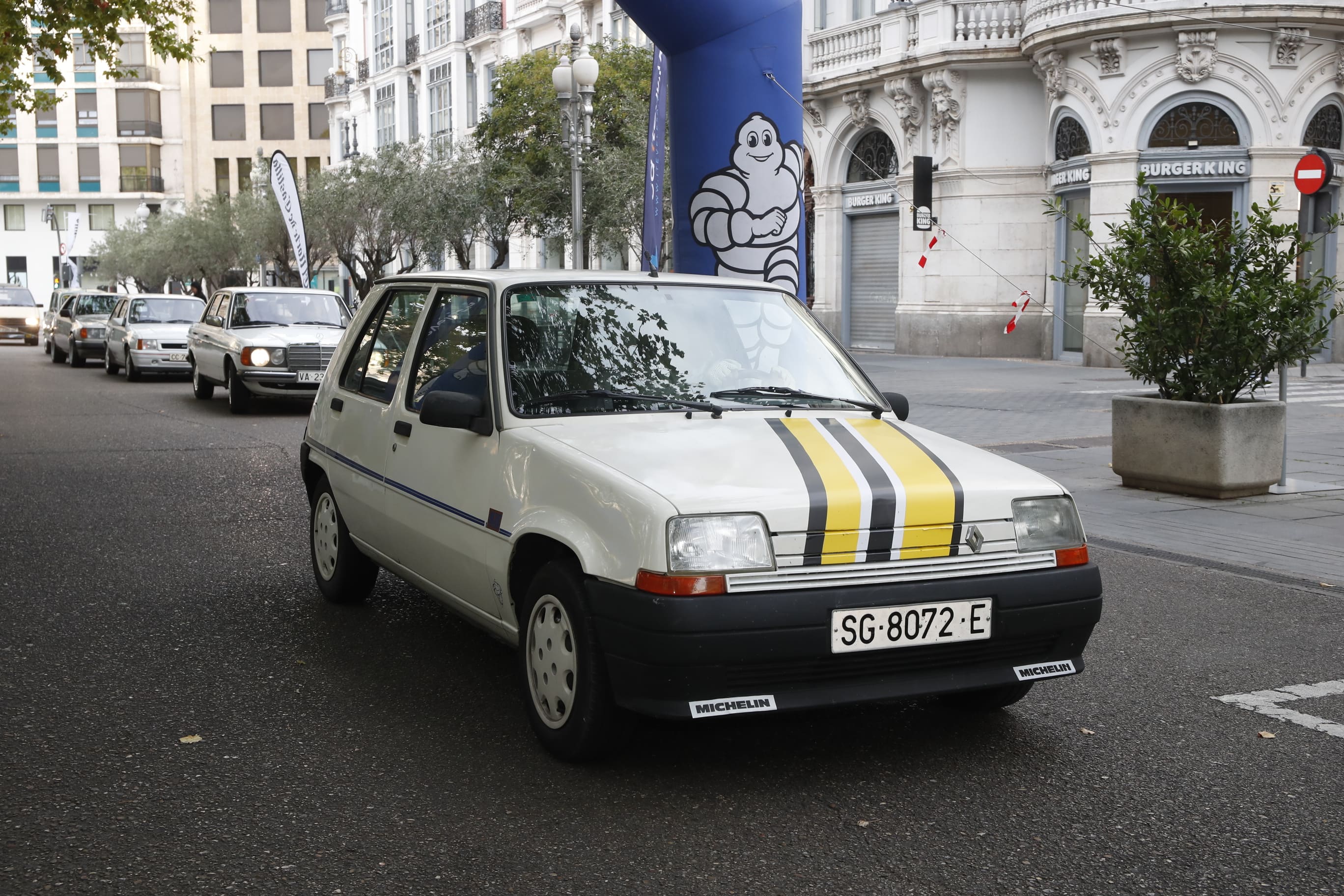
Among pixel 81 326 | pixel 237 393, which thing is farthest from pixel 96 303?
pixel 237 393

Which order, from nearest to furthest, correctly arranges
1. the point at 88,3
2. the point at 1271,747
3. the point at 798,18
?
1. the point at 1271,747
2. the point at 798,18
3. the point at 88,3

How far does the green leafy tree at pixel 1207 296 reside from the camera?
9633 mm

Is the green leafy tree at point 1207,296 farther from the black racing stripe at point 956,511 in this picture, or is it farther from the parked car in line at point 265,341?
the parked car in line at point 265,341

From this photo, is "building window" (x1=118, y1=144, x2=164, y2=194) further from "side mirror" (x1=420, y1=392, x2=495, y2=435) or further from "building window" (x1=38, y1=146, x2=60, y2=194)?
"side mirror" (x1=420, y1=392, x2=495, y2=435)

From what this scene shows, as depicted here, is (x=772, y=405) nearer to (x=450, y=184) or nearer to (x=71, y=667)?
(x=71, y=667)

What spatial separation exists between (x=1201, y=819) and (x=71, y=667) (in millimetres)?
4062

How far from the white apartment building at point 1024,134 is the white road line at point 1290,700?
20.0 metres

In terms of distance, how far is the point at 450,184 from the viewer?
37312 millimetres

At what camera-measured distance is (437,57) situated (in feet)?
180

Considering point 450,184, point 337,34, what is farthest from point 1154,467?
point 337,34

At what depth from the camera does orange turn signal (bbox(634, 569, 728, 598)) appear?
3.91 m

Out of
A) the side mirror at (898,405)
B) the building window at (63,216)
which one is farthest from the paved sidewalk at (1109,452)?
the building window at (63,216)

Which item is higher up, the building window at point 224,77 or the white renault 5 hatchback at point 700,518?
the building window at point 224,77

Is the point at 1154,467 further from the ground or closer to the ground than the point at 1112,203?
closer to the ground
